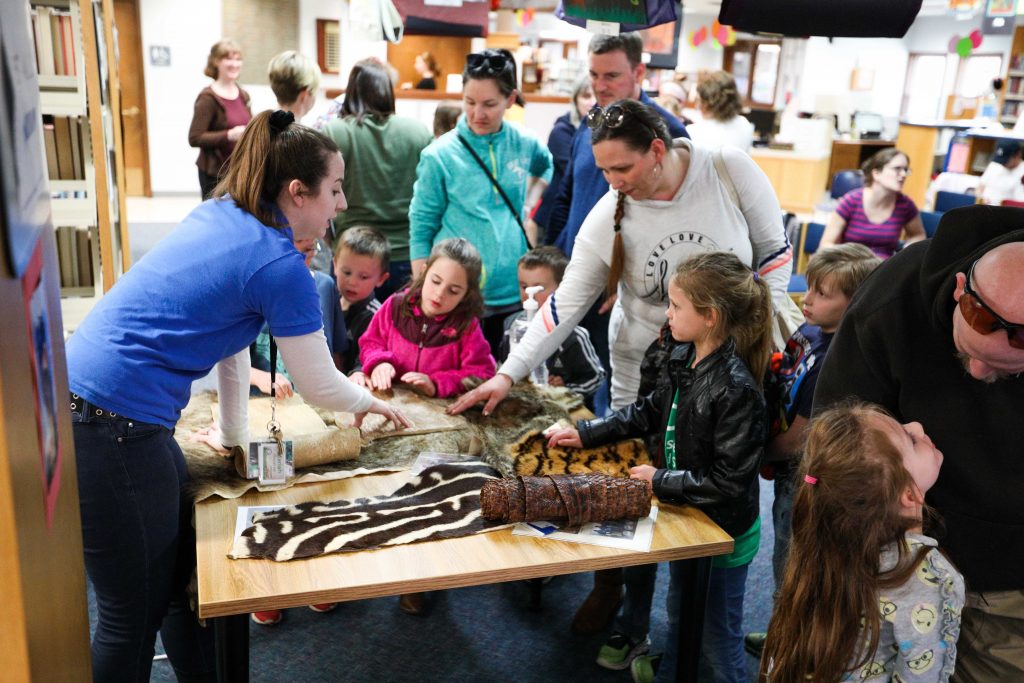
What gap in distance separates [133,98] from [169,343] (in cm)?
926

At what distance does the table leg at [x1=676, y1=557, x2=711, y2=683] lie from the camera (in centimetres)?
194

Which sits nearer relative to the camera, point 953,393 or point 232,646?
point 953,393

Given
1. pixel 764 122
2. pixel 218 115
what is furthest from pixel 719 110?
pixel 764 122

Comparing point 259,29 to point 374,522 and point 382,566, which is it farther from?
point 382,566

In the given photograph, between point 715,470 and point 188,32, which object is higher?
point 188,32

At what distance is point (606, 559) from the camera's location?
1768mm

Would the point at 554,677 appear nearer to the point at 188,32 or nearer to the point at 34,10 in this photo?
the point at 34,10

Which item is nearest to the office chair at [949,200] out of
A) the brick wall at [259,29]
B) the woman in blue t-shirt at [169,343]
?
the woman in blue t-shirt at [169,343]

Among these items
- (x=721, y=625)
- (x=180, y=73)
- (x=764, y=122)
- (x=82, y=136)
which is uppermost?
(x=180, y=73)

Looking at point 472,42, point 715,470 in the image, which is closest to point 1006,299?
point 715,470

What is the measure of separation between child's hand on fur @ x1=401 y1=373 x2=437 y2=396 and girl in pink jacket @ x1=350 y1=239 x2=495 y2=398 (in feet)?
0.11

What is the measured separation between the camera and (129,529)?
5.68 ft

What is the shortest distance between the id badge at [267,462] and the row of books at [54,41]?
2156 millimetres

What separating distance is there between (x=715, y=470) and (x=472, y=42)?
737 cm
